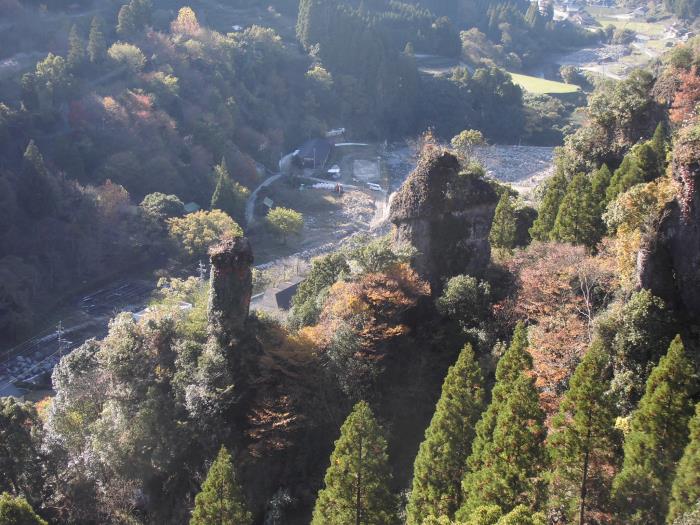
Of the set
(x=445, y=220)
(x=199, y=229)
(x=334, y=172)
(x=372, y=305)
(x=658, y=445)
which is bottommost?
(x=334, y=172)

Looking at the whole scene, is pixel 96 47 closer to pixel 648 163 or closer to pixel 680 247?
pixel 648 163

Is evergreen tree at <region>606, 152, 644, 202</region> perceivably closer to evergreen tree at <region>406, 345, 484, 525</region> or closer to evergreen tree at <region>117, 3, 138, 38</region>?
evergreen tree at <region>406, 345, 484, 525</region>

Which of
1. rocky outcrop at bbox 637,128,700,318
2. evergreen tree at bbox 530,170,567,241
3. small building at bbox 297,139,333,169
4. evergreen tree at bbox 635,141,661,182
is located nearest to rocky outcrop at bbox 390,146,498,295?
evergreen tree at bbox 530,170,567,241

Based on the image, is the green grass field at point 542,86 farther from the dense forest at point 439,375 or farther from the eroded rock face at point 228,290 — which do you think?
the eroded rock face at point 228,290

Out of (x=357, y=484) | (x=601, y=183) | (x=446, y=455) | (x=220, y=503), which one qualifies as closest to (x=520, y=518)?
(x=446, y=455)

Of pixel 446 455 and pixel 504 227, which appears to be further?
pixel 504 227

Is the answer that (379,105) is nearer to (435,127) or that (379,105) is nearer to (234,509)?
(435,127)

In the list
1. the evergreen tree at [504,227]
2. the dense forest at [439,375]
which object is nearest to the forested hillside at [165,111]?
the dense forest at [439,375]
